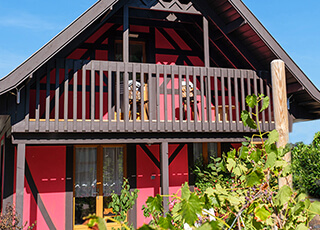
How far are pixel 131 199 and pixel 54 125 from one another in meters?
2.33

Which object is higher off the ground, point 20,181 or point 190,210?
point 190,210

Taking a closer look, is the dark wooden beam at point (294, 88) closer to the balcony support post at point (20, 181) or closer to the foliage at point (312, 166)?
the foliage at point (312, 166)

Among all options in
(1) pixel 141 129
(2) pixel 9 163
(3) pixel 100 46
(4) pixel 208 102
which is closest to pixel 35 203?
(2) pixel 9 163

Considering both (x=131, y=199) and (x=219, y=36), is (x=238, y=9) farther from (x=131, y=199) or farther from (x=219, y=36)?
(x=131, y=199)

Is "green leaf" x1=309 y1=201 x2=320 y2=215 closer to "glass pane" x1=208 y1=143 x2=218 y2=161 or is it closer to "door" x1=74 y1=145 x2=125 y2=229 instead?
"door" x1=74 y1=145 x2=125 y2=229

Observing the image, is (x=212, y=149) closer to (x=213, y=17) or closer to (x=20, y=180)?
(x=213, y=17)

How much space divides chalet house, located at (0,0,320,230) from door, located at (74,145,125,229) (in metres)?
0.03

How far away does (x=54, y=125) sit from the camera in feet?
21.2

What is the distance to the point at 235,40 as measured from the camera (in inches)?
336

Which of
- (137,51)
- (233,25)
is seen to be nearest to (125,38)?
(137,51)

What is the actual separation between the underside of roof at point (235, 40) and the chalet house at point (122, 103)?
2cm

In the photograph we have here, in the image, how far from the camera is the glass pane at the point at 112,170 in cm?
866

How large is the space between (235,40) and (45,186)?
6.13 meters

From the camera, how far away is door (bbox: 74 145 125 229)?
843 centimetres
